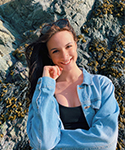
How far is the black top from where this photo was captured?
1678 millimetres

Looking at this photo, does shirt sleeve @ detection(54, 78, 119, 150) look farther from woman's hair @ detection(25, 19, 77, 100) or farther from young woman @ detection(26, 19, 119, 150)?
woman's hair @ detection(25, 19, 77, 100)

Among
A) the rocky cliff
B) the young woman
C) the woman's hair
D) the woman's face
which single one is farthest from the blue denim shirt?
the rocky cliff

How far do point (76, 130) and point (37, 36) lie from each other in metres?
3.94

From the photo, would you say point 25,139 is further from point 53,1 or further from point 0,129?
point 53,1

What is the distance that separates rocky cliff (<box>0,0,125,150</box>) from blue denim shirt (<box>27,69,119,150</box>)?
2.55 m

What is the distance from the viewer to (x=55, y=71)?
177 cm

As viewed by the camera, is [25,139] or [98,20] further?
[98,20]

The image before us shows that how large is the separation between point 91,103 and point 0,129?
9.76ft

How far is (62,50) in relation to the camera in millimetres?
1751

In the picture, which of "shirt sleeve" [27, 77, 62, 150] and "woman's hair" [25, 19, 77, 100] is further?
"woman's hair" [25, 19, 77, 100]

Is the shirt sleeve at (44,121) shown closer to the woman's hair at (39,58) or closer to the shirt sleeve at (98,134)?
the shirt sleeve at (98,134)

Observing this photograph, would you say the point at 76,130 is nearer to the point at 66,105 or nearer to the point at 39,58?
the point at 66,105

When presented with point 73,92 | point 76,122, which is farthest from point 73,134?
point 73,92

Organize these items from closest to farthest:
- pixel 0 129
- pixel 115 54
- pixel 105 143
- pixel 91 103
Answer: pixel 105 143 → pixel 91 103 → pixel 0 129 → pixel 115 54
